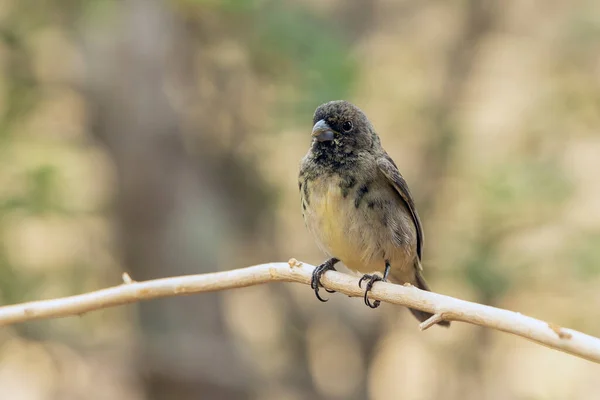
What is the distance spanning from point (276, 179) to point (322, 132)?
13.7 feet

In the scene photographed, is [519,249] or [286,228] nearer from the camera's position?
[519,249]

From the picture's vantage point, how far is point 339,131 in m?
3.90

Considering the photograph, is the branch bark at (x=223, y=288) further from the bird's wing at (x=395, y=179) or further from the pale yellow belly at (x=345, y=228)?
the bird's wing at (x=395, y=179)

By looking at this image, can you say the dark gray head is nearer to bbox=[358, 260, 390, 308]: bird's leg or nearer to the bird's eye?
the bird's eye

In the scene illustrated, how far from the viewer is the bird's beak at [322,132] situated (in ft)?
12.6

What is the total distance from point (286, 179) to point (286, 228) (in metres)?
0.64

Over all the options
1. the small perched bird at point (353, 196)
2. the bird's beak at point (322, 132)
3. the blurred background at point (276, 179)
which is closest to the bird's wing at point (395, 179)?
the small perched bird at point (353, 196)

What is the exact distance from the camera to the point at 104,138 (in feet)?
24.2

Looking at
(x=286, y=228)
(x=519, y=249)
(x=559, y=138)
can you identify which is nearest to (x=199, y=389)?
(x=286, y=228)

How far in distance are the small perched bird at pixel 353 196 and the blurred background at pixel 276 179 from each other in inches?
79.4

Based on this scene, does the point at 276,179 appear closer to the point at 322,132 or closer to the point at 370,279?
the point at 322,132

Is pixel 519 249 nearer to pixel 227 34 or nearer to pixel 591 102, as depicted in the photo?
pixel 591 102

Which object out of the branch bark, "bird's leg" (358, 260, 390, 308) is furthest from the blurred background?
the branch bark

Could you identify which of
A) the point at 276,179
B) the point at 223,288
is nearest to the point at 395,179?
the point at 223,288
